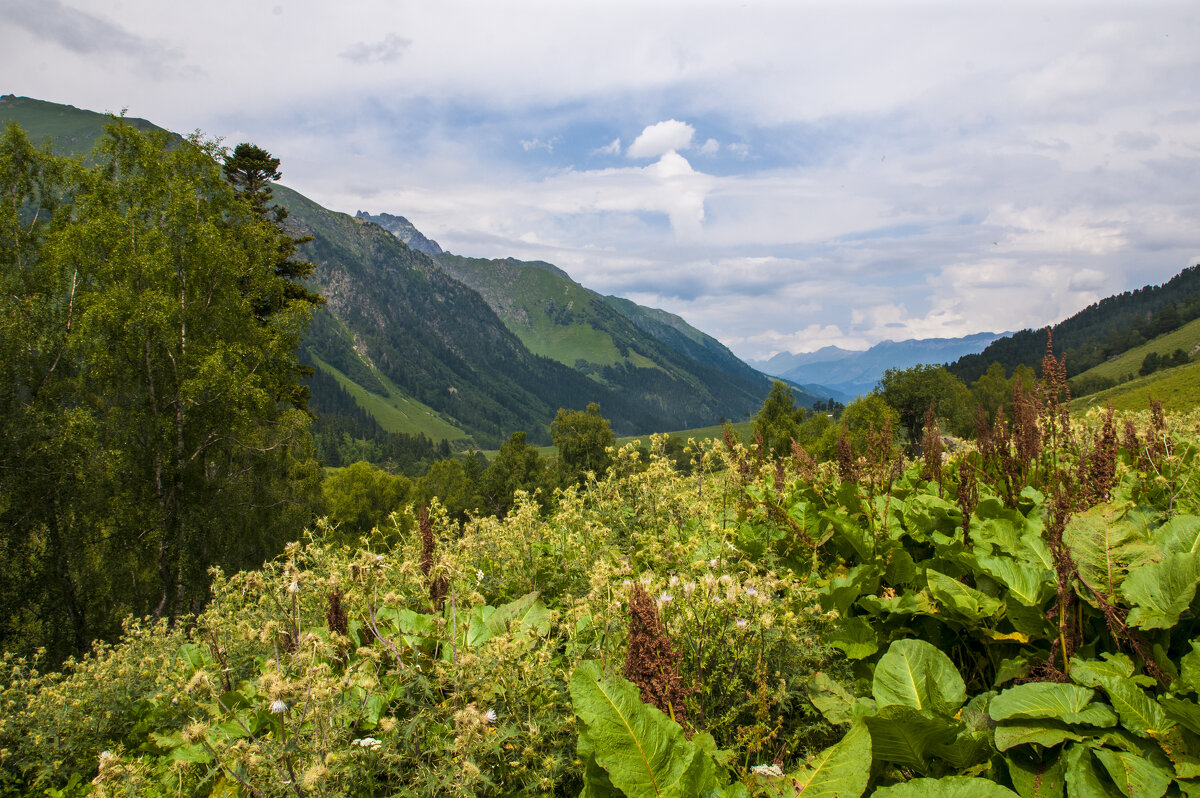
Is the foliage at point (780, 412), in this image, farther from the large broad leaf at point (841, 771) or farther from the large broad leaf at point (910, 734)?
the large broad leaf at point (841, 771)

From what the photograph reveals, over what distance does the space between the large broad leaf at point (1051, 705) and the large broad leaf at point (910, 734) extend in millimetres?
222

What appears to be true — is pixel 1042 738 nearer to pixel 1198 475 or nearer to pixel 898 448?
pixel 1198 475

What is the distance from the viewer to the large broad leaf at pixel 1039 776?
242 cm

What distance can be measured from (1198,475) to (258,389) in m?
25.0

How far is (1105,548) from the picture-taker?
3.22m

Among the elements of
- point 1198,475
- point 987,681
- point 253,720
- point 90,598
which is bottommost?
point 90,598

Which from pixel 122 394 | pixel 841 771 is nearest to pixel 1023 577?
pixel 841 771

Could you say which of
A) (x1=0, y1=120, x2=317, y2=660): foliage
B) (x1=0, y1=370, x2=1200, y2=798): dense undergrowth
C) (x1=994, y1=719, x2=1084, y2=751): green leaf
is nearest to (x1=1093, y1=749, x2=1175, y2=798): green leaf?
(x1=0, y1=370, x2=1200, y2=798): dense undergrowth

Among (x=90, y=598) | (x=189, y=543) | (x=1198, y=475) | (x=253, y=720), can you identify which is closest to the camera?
(x=253, y=720)

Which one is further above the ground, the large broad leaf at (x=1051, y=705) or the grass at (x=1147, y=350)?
the grass at (x=1147, y=350)

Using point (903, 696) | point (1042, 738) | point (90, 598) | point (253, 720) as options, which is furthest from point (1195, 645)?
point (90, 598)

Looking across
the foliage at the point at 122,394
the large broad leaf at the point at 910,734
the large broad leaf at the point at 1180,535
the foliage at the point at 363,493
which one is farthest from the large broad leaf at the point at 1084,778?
the foliage at the point at 363,493

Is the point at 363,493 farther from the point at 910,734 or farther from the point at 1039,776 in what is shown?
the point at 1039,776

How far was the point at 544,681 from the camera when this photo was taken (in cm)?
318
